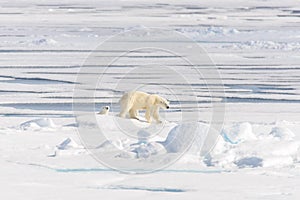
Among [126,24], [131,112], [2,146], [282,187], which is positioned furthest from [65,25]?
[282,187]

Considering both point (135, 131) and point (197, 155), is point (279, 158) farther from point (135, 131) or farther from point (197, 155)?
point (135, 131)

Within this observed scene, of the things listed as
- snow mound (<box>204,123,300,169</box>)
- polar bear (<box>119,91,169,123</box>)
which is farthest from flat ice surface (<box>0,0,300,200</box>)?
polar bear (<box>119,91,169,123</box>)

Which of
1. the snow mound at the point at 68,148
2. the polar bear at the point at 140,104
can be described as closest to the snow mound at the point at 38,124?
the polar bear at the point at 140,104

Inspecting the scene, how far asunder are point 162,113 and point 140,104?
0.95 metres

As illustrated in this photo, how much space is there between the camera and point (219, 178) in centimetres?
465

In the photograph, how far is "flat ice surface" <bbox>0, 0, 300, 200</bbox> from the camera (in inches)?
175

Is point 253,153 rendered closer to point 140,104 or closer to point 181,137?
point 181,137

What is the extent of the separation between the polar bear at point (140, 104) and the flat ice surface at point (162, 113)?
0.28m

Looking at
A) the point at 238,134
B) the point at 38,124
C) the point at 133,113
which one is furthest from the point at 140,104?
the point at 238,134

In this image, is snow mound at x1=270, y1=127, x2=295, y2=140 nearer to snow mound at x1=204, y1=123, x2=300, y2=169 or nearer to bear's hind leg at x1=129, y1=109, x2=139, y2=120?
snow mound at x1=204, y1=123, x2=300, y2=169

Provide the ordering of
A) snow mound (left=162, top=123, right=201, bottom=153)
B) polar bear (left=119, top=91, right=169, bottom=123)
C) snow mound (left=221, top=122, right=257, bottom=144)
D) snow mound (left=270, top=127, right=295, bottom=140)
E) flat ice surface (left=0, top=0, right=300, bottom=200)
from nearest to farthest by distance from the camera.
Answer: flat ice surface (left=0, top=0, right=300, bottom=200) → snow mound (left=162, top=123, right=201, bottom=153) → snow mound (left=221, top=122, right=257, bottom=144) → snow mound (left=270, top=127, right=295, bottom=140) → polar bear (left=119, top=91, right=169, bottom=123)

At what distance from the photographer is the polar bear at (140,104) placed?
6945 mm

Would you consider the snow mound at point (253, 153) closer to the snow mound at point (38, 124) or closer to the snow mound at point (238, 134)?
the snow mound at point (238, 134)

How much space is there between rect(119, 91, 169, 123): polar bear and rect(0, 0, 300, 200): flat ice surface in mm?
277
